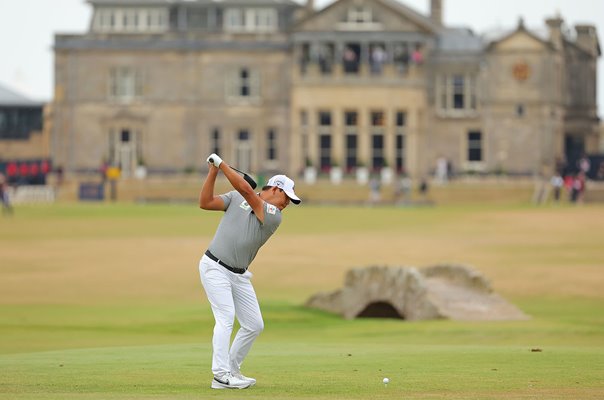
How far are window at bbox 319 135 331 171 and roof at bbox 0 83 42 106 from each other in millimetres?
28186

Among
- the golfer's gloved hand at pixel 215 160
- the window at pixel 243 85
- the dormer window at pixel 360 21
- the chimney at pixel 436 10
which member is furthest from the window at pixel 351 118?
the golfer's gloved hand at pixel 215 160

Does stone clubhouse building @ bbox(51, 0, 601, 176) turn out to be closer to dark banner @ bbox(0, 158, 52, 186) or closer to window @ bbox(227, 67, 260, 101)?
window @ bbox(227, 67, 260, 101)

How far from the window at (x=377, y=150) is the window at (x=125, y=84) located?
538 inches

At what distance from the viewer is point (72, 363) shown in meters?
22.4

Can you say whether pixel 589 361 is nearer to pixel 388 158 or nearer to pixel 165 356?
pixel 165 356

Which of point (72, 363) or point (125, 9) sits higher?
point (125, 9)

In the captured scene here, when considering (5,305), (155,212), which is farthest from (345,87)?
(5,305)

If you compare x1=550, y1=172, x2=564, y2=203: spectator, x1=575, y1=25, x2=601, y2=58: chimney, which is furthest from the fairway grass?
x1=575, y1=25, x2=601, y2=58: chimney

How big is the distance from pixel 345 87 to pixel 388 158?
15.9 ft

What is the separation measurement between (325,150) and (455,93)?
27.4 ft

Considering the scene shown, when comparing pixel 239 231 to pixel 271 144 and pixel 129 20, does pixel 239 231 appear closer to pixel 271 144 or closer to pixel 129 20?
pixel 271 144

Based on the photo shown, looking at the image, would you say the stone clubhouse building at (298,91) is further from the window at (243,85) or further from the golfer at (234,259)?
the golfer at (234,259)

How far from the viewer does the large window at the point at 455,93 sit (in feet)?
355

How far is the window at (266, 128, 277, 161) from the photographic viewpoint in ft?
356
